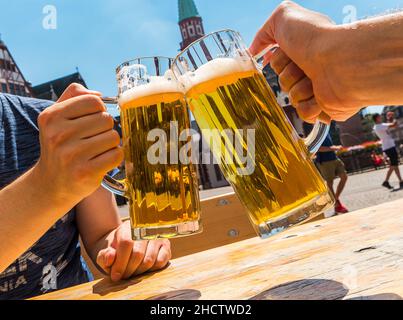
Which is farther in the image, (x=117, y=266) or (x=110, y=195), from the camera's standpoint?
(x=110, y=195)

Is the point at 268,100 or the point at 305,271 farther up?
the point at 268,100

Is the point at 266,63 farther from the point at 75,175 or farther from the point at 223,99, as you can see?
the point at 75,175

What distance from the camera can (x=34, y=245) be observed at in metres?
1.14

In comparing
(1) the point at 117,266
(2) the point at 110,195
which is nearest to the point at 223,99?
(1) the point at 117,266

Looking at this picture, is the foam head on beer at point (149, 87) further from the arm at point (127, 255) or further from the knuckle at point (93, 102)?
the arm at point (127, 255)

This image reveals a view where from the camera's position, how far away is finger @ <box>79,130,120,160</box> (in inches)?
26.7

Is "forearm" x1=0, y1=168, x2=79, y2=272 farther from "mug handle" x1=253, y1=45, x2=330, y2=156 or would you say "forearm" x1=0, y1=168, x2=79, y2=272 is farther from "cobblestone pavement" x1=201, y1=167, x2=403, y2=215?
"cobblestone pavement" x1=201, y1=167, x2=403, y2=215

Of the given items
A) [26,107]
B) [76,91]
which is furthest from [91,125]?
[26,107]

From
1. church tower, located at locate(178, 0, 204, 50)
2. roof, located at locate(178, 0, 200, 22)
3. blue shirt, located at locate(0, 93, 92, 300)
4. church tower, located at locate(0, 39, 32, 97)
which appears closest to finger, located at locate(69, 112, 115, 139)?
blue shirt, located at locate(0, 93, 92, 300)

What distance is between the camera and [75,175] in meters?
0.69

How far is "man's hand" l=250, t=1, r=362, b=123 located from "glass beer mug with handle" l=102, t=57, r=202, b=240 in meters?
0.20

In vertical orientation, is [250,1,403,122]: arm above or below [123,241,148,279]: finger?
above
